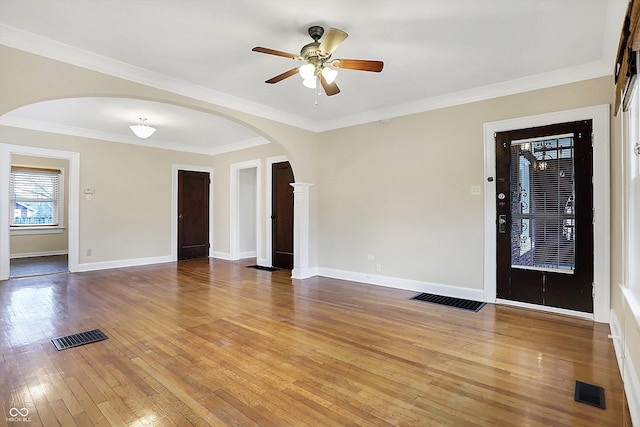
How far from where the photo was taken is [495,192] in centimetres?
379

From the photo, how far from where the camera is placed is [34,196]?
7.79 m

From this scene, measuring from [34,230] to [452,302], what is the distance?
31.0ft

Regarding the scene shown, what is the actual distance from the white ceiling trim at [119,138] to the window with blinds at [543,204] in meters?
4.51

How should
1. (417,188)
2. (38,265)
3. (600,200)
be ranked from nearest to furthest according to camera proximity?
(600,200)
(417,188)
(38,265)

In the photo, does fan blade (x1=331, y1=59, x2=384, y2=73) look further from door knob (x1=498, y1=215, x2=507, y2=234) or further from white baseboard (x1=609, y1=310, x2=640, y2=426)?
white baseboard (x1=609, y1=310, x2=640, y2=426)

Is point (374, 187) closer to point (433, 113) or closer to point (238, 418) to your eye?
point (433, 113)

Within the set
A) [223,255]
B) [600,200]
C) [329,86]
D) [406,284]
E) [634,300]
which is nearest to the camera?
[634,300]

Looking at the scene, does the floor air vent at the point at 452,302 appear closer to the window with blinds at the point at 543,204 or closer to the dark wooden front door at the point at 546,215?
the dark wooden front door at the point at 546,215

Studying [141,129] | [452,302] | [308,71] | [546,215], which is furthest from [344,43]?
[141,129]

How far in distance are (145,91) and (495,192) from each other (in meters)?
4.12

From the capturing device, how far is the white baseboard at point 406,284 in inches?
157

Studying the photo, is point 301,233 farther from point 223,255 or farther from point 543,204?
point 543,204

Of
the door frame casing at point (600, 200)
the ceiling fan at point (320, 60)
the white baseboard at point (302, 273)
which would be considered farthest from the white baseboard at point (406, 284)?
the ceiling fan at point (320, 60)

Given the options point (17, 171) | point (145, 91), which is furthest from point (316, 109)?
point (17, 171)
